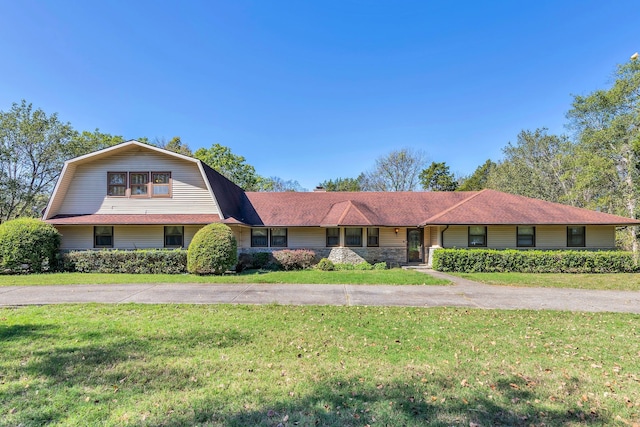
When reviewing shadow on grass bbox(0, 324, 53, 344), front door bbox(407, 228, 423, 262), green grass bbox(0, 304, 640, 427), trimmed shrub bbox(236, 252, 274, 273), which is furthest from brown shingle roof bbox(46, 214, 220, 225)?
Result: front door bbox(407, 228, 423, 262)

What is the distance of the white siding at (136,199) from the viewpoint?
51.5 feet

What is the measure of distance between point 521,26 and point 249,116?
16996 mm

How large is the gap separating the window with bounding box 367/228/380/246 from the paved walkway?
672 cm

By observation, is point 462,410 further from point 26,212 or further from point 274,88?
point 26,212

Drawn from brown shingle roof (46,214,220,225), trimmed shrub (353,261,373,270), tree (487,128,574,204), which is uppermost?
tree (487,128,574,204)

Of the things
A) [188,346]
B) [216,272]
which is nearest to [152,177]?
[216,272]

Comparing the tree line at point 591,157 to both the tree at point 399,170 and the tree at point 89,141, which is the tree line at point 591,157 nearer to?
the tree at point 399,170

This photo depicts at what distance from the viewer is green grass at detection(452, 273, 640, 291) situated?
10484 millimetres

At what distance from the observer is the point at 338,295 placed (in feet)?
29.2

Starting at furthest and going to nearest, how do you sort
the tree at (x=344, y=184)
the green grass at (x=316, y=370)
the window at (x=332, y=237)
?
1. the tree at (x=344, y=184)
2. the window at (x=332, y=237)
3. the green grass at (x=316, y=370)

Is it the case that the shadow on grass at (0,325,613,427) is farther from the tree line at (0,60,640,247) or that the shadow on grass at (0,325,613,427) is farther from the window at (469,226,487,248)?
the tree line at (0,60,640,247)

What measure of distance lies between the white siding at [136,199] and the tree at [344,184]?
28.2 meters

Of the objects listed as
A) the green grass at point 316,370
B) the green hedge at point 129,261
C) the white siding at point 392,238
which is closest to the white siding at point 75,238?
the green hedge at point 129,261

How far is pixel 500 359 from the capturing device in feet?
14.4
